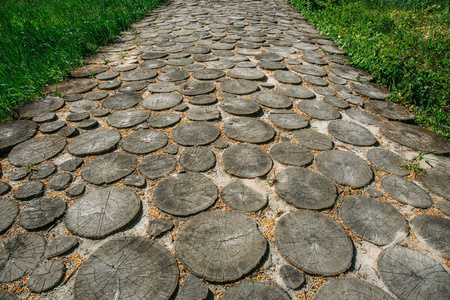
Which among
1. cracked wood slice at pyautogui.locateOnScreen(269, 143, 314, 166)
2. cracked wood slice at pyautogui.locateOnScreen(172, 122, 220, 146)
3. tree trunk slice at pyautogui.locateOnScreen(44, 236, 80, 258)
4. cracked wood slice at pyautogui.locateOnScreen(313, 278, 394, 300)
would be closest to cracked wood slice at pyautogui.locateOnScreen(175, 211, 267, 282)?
cracked wood slice at pyautogui.locateOnScreen(313, 278, 394, 300)

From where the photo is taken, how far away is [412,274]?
4.91 ft

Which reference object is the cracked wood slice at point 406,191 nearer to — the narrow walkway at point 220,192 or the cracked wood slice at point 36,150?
the narrow walkway at point 220,192

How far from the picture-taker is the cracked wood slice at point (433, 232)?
1672mm

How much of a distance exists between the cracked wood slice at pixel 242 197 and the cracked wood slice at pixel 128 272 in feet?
1.91

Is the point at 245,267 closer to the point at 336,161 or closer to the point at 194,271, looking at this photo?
the point at 194,271

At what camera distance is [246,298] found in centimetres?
135

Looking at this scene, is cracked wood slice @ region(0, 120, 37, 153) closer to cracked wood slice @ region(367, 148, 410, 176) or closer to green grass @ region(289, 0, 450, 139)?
cracked wood slice @ region(367, 148, 410, 176)

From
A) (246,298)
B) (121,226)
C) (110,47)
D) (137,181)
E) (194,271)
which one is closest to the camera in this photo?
(246,298)

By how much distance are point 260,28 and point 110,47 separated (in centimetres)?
340

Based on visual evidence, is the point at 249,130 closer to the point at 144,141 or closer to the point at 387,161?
the point at 144,141

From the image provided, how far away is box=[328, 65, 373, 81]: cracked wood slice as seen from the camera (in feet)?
13.0

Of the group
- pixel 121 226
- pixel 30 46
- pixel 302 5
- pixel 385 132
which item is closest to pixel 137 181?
pixel 121 226

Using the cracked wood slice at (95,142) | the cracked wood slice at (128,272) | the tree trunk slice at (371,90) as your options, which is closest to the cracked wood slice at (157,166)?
the cracked wood slice at (95,142)

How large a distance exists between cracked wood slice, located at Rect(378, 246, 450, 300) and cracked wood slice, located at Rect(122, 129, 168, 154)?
1.93 meters
